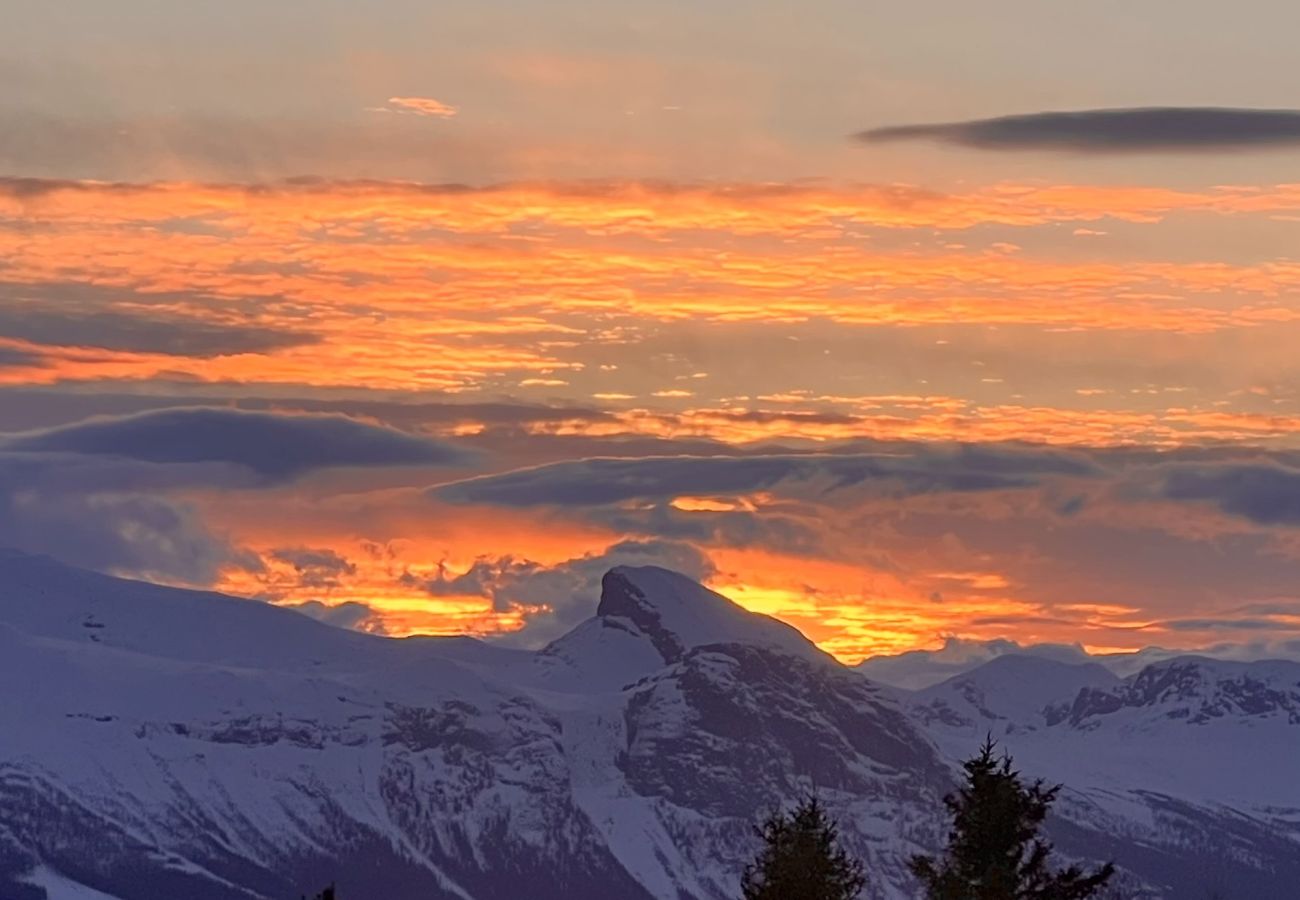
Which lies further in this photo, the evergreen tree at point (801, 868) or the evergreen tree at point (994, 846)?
the evergreen tree at point (801, 868)

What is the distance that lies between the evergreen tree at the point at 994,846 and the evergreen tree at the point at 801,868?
4.48m

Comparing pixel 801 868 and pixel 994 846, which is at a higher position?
pixel 994 846

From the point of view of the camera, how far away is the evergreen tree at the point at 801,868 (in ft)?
213

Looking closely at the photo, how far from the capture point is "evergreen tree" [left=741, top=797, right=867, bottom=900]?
6506cm

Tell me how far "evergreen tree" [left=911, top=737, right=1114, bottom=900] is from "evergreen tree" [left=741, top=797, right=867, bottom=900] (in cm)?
448

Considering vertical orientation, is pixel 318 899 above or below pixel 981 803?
below

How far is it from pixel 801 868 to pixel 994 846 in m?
6.58

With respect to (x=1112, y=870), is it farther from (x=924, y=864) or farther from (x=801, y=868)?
(x=801, y=868)

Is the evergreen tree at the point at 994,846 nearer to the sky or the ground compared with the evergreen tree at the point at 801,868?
nearer to the sky

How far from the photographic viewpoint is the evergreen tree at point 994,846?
58.7 m

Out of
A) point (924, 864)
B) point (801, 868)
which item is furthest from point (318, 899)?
point (924, 864)

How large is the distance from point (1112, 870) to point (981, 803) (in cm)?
392

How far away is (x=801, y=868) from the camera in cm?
6544

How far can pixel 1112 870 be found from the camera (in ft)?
188
